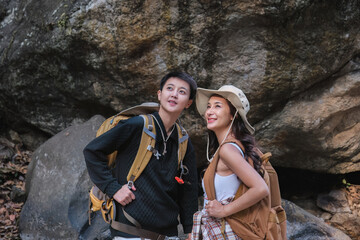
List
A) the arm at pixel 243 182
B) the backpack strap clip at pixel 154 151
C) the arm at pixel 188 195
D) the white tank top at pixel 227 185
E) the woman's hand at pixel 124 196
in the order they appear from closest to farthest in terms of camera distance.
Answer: the arm at pixel 243 182, the white tank top at pixel 227 185, the woman's hand at pixel 124 196, the backpack strap clip at pixel 154 151, the arm at pixel 188 195

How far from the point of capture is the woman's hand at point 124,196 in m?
2.95

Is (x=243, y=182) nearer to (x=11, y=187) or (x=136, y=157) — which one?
(x=136, y=157)

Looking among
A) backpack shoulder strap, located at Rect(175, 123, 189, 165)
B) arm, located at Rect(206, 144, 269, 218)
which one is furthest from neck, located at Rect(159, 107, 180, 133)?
arm, located at Rect(206, 144, 269, 218)

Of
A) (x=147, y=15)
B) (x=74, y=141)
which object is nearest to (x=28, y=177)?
(x=74, y=141)

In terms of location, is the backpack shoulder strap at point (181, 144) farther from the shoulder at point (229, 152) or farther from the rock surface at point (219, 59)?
the rock surface at point (219, 59)

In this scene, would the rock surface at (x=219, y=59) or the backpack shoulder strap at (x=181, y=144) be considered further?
the rock surface at (x=219, y=59)

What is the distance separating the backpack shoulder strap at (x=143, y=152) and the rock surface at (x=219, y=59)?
2612 millimetres

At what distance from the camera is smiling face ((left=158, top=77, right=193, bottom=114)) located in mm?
3250

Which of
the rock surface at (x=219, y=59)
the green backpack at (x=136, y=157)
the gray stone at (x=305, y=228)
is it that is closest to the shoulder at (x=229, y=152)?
the green backpack at (x=136, y=157)

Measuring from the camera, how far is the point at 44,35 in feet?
19.7

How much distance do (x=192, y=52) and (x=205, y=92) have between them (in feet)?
7.75

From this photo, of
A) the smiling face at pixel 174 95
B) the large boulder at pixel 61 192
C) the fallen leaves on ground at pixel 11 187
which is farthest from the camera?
the fallen leaves on ground at pixel 11 187

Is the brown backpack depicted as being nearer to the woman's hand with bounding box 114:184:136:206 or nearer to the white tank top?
the white tank top

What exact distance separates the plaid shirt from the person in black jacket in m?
0.38
